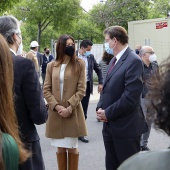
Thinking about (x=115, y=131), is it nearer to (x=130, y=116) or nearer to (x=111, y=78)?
(x=130, y=116)

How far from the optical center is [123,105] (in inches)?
137

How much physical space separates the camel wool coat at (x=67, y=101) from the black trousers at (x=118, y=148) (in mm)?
599

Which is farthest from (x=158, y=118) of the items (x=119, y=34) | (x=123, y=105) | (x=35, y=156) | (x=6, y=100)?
(x=119, y=34)

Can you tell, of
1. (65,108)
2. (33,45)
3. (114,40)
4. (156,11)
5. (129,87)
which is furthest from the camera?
(156,11)

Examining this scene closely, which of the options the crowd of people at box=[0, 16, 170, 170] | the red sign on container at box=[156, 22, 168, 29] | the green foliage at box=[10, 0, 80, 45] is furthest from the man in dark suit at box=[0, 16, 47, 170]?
the green foliage at box=[10, 0, 80, 45]

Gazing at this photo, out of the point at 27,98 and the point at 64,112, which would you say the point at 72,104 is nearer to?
the point at 64,112

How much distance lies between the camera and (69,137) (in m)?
4.27

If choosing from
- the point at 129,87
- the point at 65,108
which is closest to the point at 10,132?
the point at 129,87

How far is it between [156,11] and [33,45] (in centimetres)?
2581

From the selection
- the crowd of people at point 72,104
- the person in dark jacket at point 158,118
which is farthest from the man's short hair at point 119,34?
the person in dark jacket at point 158,118

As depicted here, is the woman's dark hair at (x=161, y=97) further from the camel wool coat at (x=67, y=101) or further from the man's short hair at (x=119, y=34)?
the camel wool coat at (x=67, y=101)

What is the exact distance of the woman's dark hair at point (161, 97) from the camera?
1382 millimetres

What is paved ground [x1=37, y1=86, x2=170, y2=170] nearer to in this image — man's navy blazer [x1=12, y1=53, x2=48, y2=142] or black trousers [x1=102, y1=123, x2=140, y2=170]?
black trousers [x1=102, y1=123, x2=140, y2=170]

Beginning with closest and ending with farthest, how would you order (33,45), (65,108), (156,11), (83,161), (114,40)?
1. (114,40)
2. (65,108)
3. (83,161)
4. (33,45)
5. (156,11)
